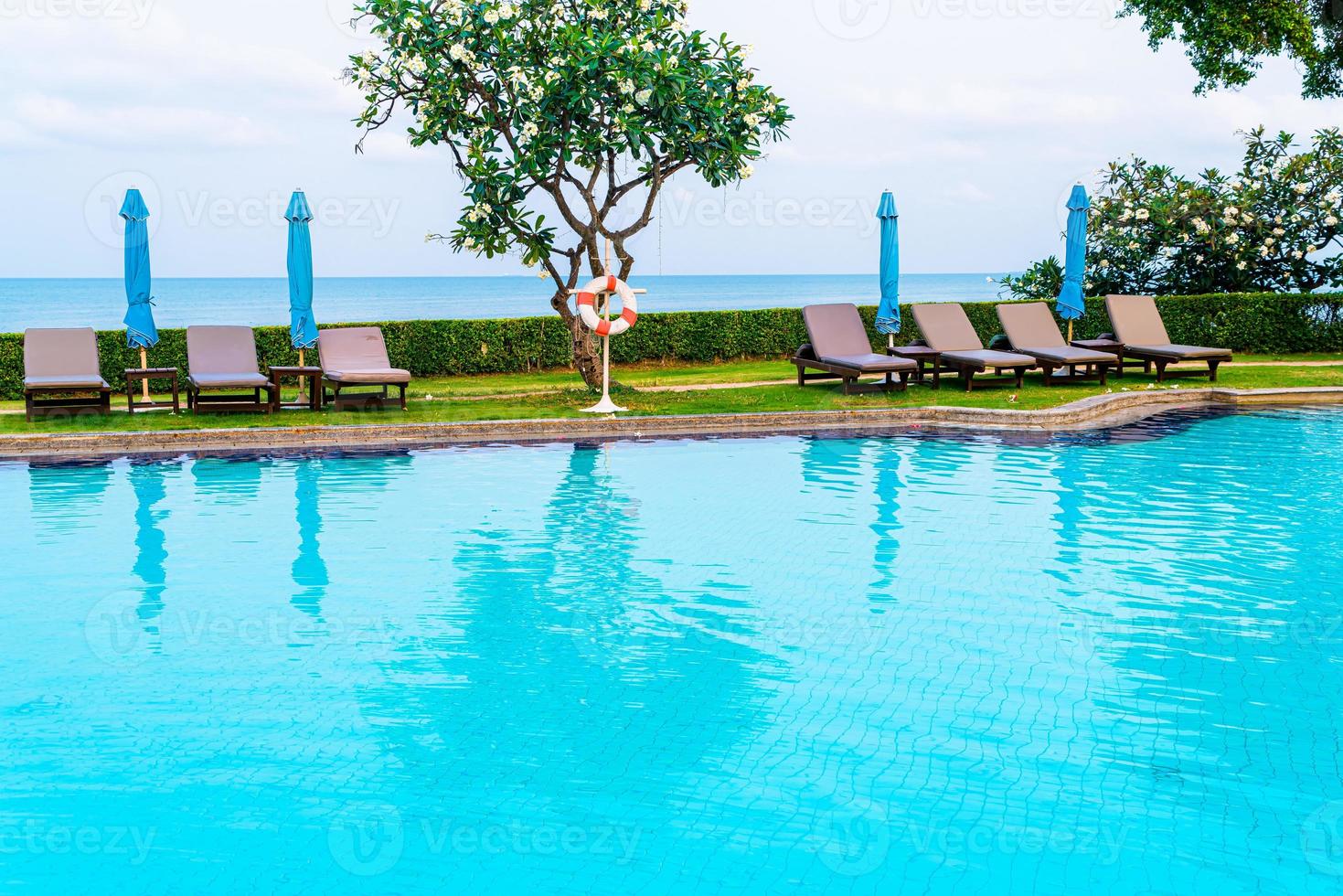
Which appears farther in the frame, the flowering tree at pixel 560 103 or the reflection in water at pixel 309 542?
the flowering tree at pixel 560 103

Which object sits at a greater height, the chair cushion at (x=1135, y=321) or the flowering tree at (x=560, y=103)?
the flowering tree at (x=560, y=103)

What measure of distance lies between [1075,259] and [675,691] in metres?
13.3

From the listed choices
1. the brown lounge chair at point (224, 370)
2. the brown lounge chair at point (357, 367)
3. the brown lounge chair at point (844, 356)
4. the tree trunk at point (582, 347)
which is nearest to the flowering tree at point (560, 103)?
the tree trunk at point (582, 347)

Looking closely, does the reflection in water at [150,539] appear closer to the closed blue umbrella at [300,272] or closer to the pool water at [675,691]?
the pool water at [675,691]

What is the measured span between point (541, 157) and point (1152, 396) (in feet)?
25.8

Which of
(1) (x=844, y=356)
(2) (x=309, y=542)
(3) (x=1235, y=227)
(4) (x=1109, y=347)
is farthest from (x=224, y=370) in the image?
(3) (x=1235, y=227)

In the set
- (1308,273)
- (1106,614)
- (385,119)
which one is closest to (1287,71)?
(1308,273)

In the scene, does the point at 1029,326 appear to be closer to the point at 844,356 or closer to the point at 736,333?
the point at 844,356

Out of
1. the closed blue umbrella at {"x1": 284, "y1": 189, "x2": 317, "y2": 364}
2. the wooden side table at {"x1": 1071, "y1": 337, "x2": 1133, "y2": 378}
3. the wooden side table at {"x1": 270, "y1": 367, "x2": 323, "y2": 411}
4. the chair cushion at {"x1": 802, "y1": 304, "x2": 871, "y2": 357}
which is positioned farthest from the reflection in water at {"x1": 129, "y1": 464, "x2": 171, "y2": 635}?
the wooden side table at {"x1": 1071, "y1": 337, "x2": 1133, "y2": 378}

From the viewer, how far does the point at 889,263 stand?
1639 centimetres

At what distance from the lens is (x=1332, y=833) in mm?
4277

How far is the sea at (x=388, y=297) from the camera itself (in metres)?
61.8

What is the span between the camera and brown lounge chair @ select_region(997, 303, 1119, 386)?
15166mm

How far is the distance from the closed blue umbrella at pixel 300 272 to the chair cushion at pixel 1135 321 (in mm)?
Result: 10400
